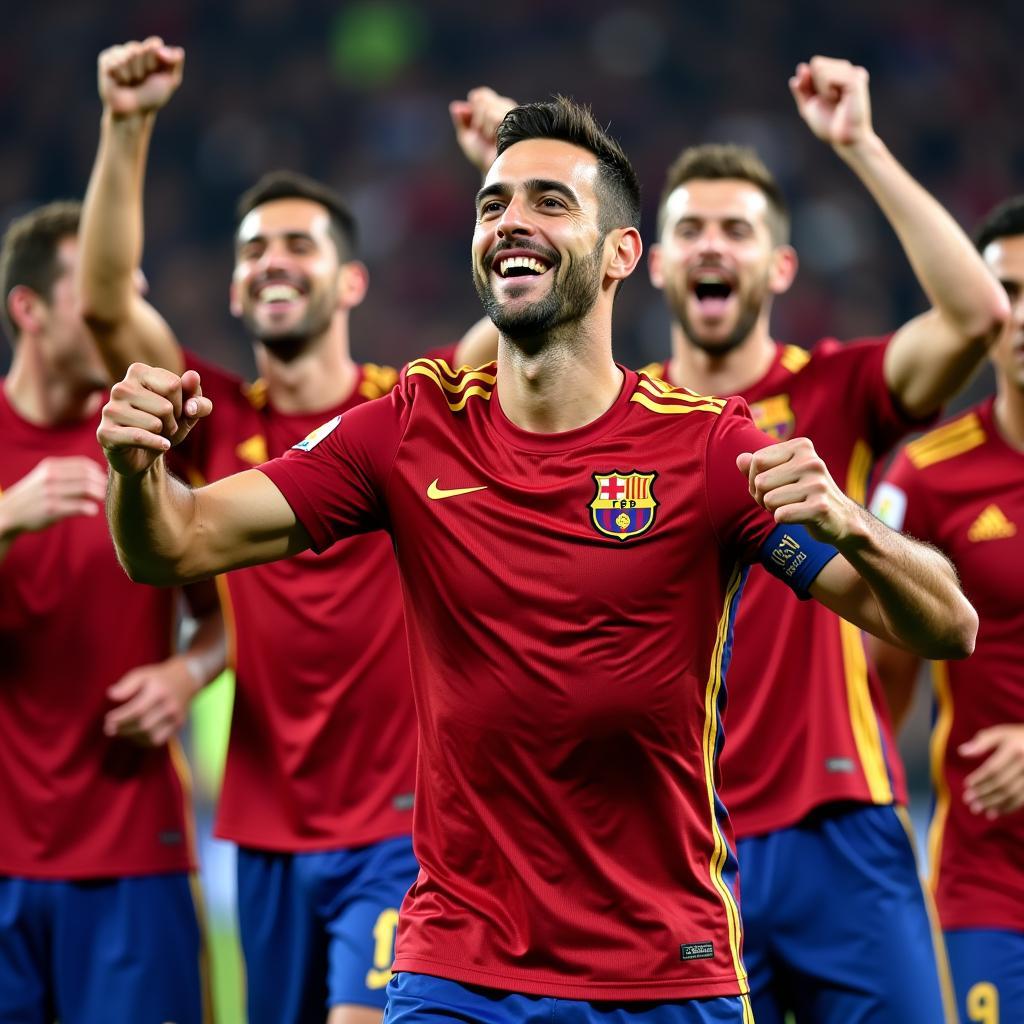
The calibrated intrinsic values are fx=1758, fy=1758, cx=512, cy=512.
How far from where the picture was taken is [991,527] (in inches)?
219

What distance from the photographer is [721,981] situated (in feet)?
12.0

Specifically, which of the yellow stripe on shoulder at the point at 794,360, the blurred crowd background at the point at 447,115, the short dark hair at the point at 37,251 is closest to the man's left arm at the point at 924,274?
the yellow stripe on shoulder at the point at 794,360

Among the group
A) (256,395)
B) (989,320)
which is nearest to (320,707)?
(256,395)

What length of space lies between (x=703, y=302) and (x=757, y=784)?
1563 mm

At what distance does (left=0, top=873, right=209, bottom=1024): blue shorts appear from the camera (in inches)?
209

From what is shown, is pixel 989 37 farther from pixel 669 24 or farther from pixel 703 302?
pixel 703 302

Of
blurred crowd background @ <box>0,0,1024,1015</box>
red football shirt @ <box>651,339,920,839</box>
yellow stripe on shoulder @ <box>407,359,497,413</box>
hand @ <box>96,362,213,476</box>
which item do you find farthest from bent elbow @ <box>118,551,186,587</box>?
blurred crowd background @ <box>0,0,1024,1015</box>

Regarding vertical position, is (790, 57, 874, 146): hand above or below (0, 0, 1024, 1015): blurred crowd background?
below

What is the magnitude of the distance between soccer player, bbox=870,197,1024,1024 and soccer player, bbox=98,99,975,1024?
156 centimetres

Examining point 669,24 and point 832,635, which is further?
point 669,24

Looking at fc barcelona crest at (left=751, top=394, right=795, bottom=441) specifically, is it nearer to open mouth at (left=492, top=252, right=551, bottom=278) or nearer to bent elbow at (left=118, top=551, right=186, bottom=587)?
open mouth at (left=492, top=252, right=551, bottom=278)

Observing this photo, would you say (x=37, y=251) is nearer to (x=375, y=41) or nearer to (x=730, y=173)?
(x=730, y=173)

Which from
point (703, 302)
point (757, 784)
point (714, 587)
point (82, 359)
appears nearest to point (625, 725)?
point (714, 587)

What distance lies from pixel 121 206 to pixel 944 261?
252 cm
